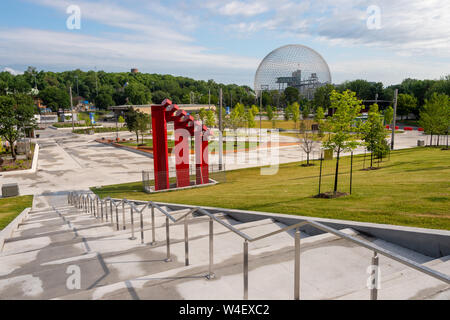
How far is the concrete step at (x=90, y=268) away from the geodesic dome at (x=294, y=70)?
131 metres

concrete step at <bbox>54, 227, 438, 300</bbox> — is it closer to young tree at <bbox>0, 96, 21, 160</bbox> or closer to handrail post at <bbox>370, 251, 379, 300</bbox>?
handrail post at <bbox>370, 251, 379, 300</bbox>

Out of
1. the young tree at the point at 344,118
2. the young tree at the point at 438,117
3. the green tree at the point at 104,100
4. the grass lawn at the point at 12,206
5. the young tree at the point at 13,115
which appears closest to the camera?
the young tree at the point at 344,118

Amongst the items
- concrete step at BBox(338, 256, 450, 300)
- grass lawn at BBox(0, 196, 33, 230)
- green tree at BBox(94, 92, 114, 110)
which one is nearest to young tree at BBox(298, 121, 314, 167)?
grass lawn at BBox(0, 196, 33, 230)

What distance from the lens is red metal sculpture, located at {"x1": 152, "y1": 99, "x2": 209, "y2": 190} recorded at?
19.7 meters

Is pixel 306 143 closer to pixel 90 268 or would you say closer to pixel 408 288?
pixel 90 268

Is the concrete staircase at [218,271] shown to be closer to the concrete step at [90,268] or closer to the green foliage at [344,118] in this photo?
the concrete step at [90,268]

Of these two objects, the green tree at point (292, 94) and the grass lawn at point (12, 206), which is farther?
the green tree at point (292, 94)

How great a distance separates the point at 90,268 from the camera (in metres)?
5.55

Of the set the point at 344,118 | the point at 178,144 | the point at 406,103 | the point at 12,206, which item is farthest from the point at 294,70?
the point at 12,206

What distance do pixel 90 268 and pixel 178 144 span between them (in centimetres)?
1497

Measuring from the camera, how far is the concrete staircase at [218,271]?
12.9 ft

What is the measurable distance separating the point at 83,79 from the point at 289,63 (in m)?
104

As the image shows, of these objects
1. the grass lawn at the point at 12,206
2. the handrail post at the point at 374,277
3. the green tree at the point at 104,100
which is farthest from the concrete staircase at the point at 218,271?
the green tree at the point at 104,100
